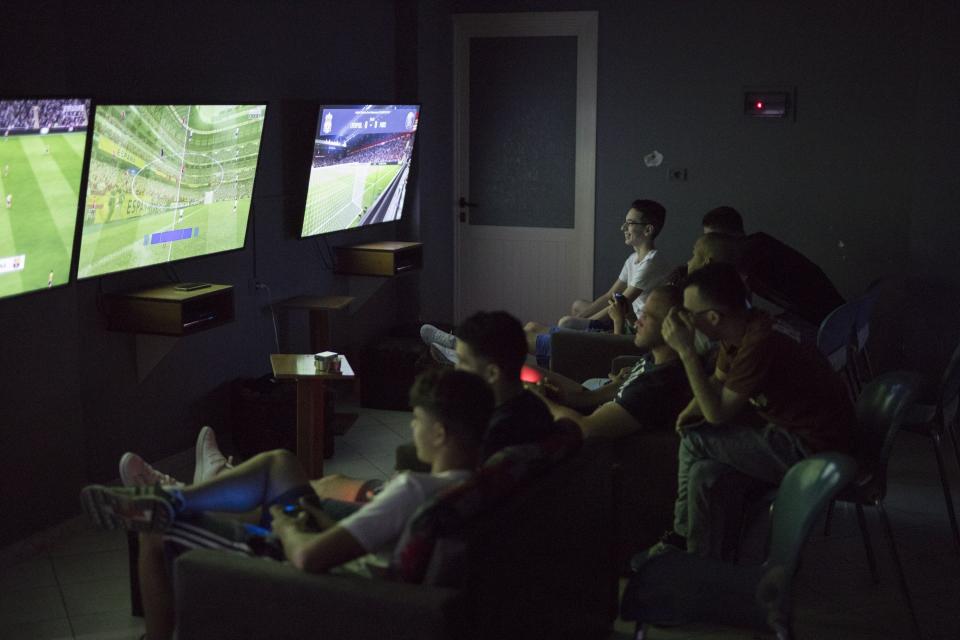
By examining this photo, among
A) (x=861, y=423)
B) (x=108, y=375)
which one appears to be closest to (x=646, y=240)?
(x=861, y=423)

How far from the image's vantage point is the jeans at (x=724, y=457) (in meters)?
3.64

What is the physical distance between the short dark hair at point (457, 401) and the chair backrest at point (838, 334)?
2.45 meters

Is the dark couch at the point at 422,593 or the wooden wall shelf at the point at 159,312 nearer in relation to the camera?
the dark couch at the point at 422,593

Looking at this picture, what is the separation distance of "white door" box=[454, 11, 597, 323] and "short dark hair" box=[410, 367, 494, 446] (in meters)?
4.90

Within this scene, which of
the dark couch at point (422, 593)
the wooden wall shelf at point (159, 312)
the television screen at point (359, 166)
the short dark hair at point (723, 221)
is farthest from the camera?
the television screen at point (359, 166)

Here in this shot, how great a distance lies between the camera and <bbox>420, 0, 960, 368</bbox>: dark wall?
255 inches

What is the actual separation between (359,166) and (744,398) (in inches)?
139

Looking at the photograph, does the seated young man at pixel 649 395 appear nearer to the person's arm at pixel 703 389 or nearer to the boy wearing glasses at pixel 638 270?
the person's arm at pixel 703 389

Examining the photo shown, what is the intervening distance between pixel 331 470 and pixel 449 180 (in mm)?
2946

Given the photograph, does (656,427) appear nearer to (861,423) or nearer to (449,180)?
(861,423)

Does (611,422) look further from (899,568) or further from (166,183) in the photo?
(166,183)

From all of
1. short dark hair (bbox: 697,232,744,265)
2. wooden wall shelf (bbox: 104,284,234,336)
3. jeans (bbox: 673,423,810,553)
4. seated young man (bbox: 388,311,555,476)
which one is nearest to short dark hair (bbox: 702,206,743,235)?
short dark hair (bbox: 697,232,744,265)

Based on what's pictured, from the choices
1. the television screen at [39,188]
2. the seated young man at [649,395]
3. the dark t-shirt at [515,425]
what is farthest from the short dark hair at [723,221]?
the television screen at [39,188]

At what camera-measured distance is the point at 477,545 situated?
8.43 ft
